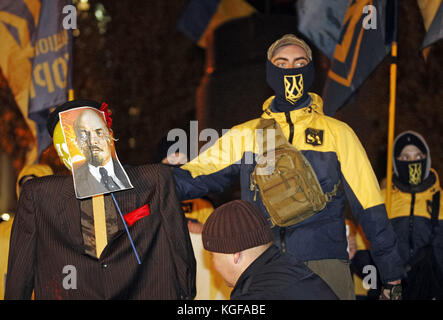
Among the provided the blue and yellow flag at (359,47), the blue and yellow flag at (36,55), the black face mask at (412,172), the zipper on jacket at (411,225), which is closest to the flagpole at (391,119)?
the blue and yellow flag at (359,47)

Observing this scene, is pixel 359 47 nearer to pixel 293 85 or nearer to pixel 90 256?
pixel 293 85

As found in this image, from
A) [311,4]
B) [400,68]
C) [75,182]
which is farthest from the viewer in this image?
[400,68]

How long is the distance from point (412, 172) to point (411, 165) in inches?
2.9

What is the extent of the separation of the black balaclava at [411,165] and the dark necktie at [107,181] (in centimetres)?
398

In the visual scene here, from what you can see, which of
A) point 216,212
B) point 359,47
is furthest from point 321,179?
point 359,47

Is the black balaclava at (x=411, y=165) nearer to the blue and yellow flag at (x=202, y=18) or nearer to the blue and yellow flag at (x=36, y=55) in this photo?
the blue and yellow flag at (x=36, y=55)

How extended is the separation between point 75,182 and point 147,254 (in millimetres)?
555

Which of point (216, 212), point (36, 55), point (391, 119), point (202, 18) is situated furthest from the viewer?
point (202, 18)

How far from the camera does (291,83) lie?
4.02 metres

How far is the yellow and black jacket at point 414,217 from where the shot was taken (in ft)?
20.3

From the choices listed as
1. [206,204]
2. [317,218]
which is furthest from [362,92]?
[317,218]

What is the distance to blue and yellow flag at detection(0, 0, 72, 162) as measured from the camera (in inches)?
263
